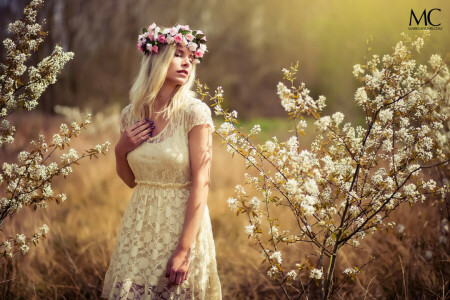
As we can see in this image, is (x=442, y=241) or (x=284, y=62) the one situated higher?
(x=284, y=62)

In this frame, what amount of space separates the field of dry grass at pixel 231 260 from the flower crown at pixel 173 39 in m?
1.67

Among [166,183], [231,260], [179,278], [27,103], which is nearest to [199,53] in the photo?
[166,183]

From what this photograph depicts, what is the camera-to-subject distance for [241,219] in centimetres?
510

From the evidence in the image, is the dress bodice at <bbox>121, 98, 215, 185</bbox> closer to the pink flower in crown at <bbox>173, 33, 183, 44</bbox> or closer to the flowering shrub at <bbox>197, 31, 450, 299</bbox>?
the flowering shrub at <bbox>197, 31, 450, 299</bbox>

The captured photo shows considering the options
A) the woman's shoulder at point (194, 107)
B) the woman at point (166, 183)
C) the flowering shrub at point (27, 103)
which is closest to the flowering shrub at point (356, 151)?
the woman's shoulder at point (194, 107)

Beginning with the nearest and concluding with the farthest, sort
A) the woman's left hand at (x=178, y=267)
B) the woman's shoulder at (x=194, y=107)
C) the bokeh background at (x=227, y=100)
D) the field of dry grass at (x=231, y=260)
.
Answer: the woman's left hand at (x=178, y=267), the woman's shoulder at (x=194, y=107), the field of dry grass at (x=231, y=260), the bokeh background at (x=227, y=100)

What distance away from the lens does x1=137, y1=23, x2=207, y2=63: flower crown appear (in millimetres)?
2266

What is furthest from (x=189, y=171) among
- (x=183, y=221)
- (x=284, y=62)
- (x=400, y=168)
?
(x=284, y=62)

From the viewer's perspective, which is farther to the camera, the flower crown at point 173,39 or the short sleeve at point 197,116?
the flower crown at point 173,39

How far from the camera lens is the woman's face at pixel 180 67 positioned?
7.36ft

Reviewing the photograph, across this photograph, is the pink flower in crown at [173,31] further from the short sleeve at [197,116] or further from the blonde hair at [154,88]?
the short sleeve at [197,116]

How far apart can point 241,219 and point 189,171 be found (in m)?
3.05

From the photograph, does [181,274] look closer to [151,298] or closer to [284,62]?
[151,298]

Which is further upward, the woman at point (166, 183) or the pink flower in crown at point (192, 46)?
the pink flower in crown at point (192, 46)
